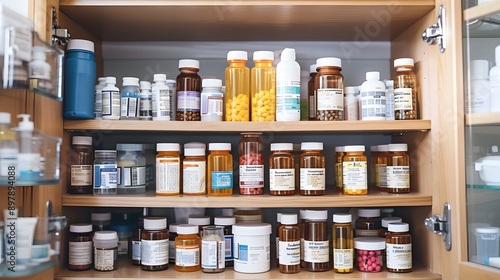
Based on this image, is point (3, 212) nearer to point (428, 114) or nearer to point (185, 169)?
point (185, 169)

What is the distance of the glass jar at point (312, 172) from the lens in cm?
131

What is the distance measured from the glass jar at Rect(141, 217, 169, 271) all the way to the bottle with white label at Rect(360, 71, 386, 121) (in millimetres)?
627

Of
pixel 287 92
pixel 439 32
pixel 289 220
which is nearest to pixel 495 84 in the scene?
pixel 439 32

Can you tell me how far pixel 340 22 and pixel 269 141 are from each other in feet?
1.44

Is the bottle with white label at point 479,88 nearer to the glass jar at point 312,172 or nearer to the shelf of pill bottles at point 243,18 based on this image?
the shelf of pill bottles at point 243,18

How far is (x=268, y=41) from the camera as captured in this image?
5.26 feet

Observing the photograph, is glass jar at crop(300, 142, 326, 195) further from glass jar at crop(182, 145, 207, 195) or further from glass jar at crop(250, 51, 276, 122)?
glass jar at crop(182, 145, 207, 195)

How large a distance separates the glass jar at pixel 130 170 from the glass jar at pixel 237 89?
0.29 m

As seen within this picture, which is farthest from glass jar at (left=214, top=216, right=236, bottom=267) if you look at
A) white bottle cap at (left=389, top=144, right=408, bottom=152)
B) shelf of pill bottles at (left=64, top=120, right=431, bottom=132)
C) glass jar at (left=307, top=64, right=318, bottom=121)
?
white bottle cap at (left=389, top=144, right=408, bottom=152)

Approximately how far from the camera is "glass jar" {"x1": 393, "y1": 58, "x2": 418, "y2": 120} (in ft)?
4.39

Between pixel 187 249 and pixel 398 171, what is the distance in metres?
0.61

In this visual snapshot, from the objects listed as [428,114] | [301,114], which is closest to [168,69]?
[301,114]

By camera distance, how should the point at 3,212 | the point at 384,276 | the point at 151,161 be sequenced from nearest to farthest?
the point at 3,212 → the point at 384,276 → the point at 151,161

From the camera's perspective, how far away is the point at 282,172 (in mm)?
1309
